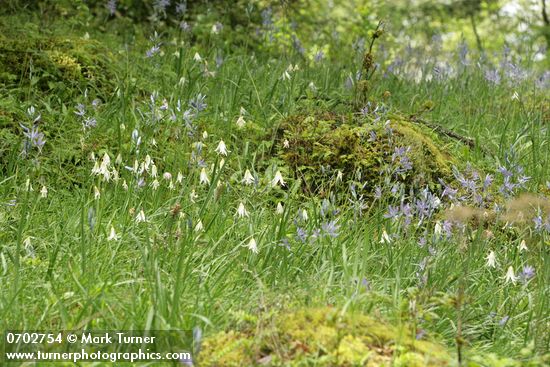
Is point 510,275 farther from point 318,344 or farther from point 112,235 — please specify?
point 112,235

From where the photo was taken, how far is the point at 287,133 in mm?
5242

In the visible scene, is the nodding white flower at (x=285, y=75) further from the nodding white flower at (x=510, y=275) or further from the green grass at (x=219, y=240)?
the nodding white flower at (x=510, y=275)

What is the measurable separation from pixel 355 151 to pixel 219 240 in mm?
1855

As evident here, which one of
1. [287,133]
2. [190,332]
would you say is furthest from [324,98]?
[190,332]

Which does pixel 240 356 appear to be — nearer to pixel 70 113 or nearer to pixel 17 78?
pixel 70 113

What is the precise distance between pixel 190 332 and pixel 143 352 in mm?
191

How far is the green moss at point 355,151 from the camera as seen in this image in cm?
496

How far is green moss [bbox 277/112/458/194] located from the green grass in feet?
0.59

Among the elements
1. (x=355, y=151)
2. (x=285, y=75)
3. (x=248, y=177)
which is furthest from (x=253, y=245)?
(x=285, y=75)

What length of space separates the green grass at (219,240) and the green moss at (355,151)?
18 cm

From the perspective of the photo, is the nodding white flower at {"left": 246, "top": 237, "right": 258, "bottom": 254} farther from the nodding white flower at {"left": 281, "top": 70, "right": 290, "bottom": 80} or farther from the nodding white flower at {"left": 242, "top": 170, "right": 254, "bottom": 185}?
the nodding white flower at {"left": 281, "top": 70, "right": 290, "bottom": 80}

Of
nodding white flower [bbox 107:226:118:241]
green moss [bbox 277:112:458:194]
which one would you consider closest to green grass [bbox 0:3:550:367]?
nodding white flower [bbox 107:226:118:241]

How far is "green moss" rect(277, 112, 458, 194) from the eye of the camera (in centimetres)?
496

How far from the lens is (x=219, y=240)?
3484mm
